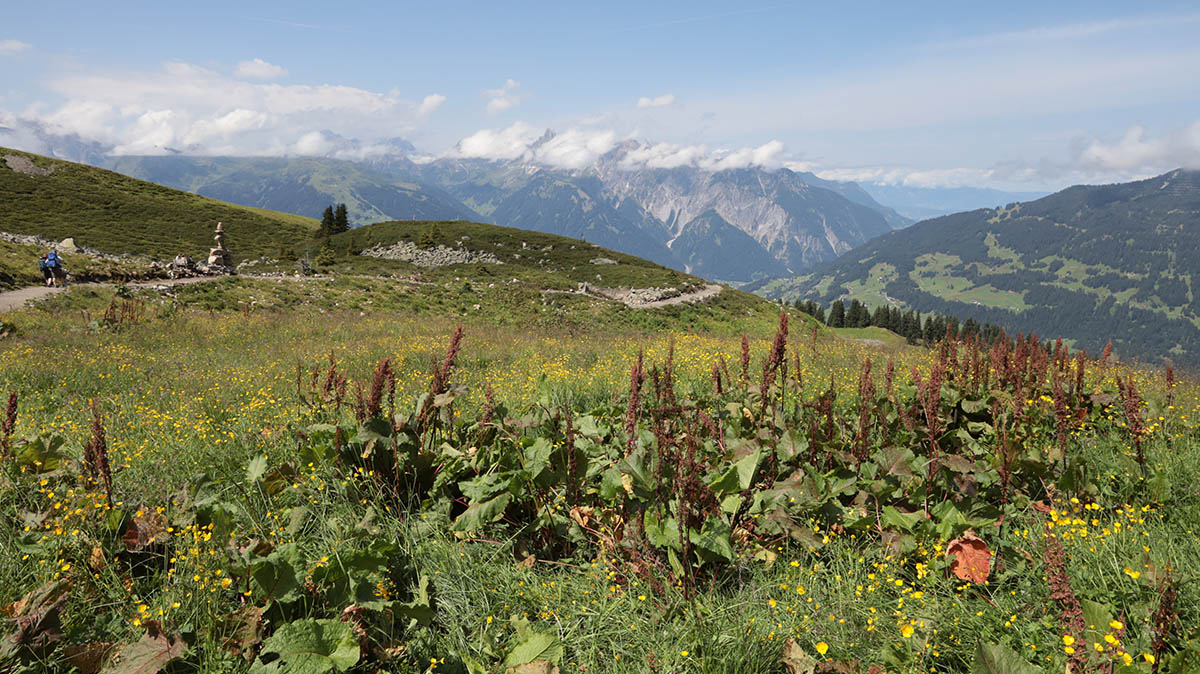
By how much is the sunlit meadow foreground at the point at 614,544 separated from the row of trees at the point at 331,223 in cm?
8059

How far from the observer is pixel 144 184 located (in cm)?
8675

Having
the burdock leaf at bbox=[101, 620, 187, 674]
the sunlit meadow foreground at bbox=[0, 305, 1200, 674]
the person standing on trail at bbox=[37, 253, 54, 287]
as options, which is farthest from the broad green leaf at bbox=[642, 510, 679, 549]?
the person standing on trail at bbox=[37, 253, 54, 287]

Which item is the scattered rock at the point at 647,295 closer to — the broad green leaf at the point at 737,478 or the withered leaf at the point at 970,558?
the broad green leaf at the point at 737,478

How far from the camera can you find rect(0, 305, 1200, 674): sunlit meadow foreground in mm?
2793

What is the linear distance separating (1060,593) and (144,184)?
118060mm

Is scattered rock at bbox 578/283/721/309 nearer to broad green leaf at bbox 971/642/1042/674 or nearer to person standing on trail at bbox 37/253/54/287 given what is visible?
person standing on trail at bbox 37/253/54/287

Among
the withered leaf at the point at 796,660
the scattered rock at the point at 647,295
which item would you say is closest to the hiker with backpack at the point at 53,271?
the scattered rock at the point at 647,295

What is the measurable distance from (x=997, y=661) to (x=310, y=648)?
133 inches

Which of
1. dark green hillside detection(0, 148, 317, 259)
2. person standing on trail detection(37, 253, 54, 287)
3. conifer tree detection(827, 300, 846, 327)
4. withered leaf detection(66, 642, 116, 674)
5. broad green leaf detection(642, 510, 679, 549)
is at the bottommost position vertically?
conifer tree detection(827, 300, 846, 327)

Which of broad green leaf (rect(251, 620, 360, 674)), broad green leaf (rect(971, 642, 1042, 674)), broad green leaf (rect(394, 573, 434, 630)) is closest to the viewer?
broad green leaf (rect(971, 642, 1042, 674))

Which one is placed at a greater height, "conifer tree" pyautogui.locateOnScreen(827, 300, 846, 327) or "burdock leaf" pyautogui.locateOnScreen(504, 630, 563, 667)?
"burdock leaf" pyautogui.locateOnScreen(504, 630, 563, 667)

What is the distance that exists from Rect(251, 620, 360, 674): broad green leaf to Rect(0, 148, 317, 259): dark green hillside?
66.1m

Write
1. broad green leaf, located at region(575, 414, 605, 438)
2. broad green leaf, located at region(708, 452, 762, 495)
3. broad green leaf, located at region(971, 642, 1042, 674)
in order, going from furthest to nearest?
broad green leaf, located at region(575, 414, 605, 438) → broad green leaf, located at region(708, 452, 762, 495) → broad green leaf, located at region(971, 642, 1042, 674)

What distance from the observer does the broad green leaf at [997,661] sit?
8.09ft
